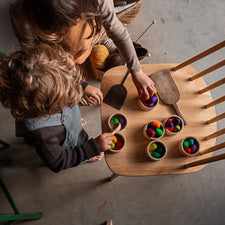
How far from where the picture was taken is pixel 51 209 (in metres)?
1.28

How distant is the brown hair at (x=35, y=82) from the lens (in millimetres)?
604

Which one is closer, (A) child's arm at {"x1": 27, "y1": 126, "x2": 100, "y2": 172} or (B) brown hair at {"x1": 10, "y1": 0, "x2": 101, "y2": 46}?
(B) brown hair at {"x1": 10, "y1": 0, "x2": 101, "y2": 46}

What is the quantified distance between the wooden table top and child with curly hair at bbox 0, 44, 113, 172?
93 millimetres

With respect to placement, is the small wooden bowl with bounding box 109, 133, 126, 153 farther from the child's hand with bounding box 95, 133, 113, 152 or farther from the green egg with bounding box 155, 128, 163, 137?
the green egg with bounding box 155, 128, 163, 137

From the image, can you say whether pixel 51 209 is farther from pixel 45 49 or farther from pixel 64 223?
pixel 45 49

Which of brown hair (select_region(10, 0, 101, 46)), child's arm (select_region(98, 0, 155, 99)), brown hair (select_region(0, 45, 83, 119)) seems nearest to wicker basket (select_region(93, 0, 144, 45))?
child's arm (select_region(98, 0, 155, 99))

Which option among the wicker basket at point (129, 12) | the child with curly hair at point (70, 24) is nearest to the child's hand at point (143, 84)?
the child with curly hair at point (70, 24)


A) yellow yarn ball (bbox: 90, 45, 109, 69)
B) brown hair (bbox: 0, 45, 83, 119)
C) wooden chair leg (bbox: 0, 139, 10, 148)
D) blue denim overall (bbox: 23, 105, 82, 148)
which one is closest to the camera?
brown hair (bbox: 0, 45, 83, 119)

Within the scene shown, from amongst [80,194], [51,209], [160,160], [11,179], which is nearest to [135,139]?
[160,160]

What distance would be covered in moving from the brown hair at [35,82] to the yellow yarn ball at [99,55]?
67cm

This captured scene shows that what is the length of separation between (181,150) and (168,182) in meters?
0.66

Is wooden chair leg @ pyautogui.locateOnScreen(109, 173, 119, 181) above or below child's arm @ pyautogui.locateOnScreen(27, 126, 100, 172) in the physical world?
below

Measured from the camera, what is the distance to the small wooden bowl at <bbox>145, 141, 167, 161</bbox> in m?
0.80

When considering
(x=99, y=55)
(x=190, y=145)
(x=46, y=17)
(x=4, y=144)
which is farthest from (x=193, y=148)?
(x=4, y=144)
